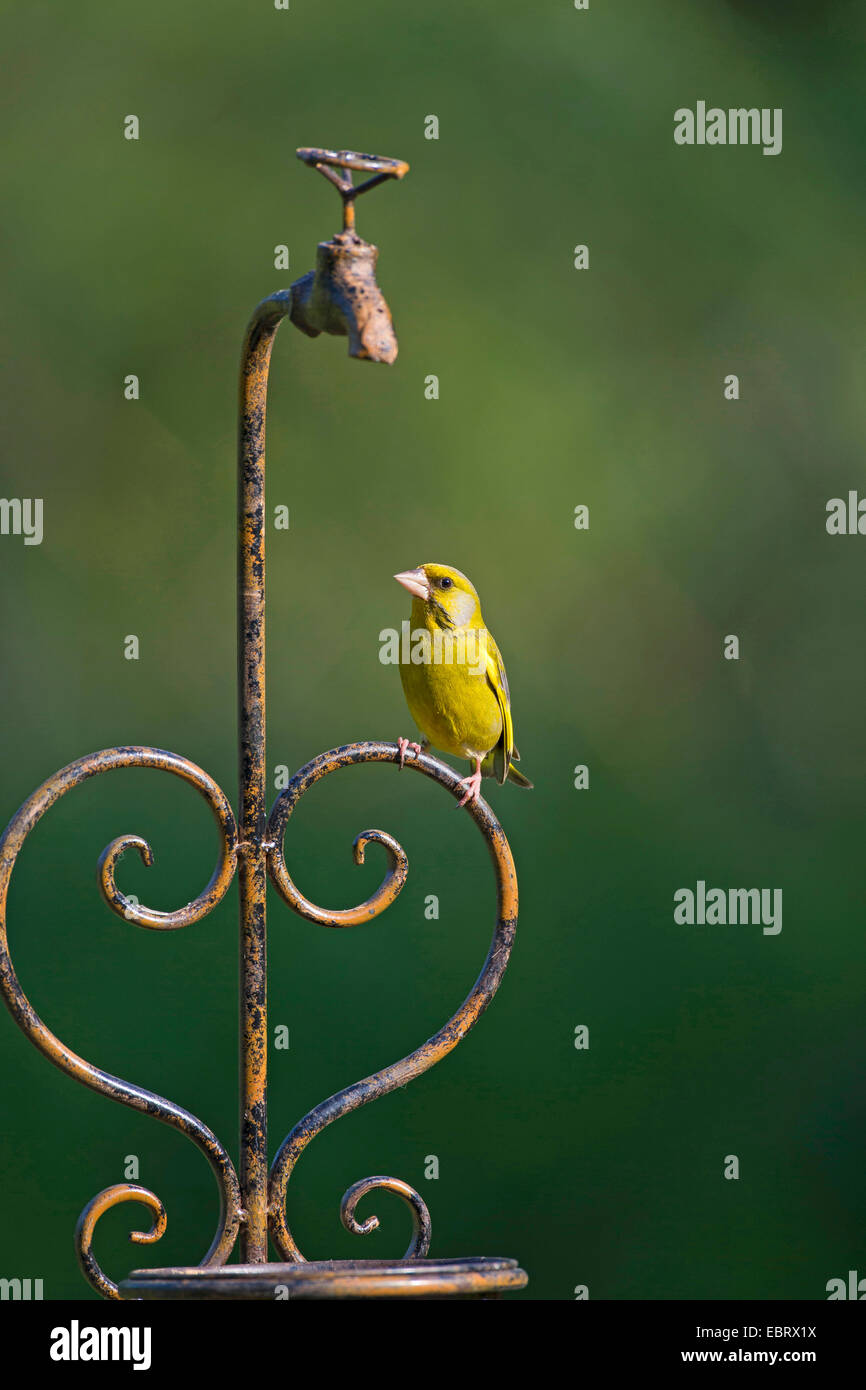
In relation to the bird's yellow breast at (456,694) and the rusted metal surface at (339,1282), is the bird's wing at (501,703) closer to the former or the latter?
the bird's yellow breast at (456,694)

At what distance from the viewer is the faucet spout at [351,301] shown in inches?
64.7

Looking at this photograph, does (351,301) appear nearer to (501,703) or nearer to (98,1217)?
(98,1217)

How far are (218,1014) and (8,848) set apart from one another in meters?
2.67

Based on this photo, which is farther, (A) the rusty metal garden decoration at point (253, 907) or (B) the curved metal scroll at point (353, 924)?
(B) the curved metal scroll at point (353, 924)

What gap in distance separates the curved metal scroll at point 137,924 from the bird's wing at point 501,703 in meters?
1.18

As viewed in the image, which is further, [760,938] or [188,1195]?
[760,938]

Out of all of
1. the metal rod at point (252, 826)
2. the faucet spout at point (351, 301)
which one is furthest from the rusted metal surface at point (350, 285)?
the metal rod at point (252, 826)

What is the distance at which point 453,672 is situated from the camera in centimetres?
295

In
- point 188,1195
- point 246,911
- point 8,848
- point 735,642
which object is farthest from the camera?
point 735,642

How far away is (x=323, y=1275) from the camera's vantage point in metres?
1.54

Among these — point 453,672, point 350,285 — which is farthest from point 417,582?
point 350,285

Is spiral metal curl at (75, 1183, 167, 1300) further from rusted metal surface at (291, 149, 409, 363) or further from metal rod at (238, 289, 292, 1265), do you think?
rusted metal surface at (291, 149, 409, 363)
